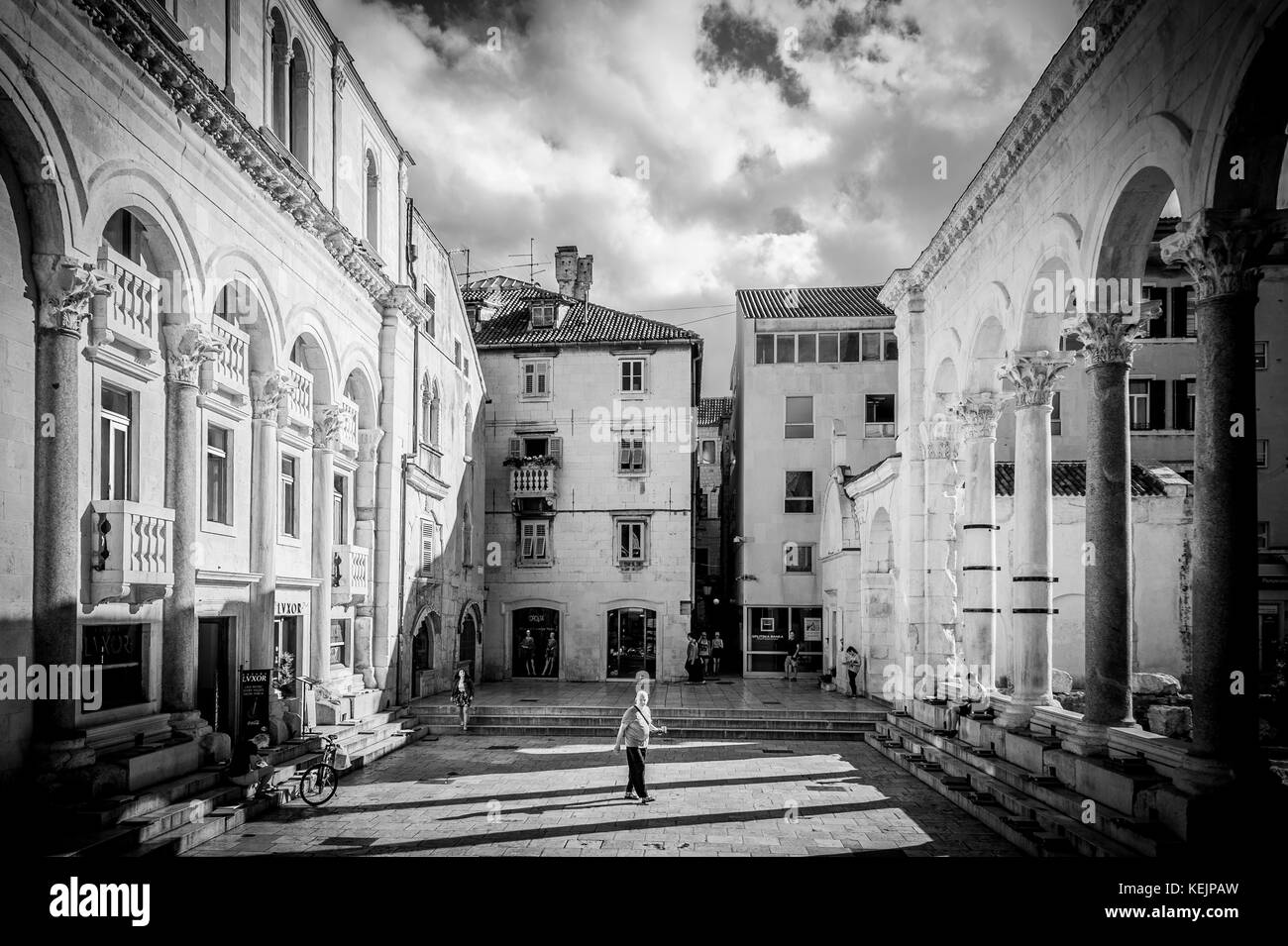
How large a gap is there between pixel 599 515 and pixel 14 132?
23856 millimetres

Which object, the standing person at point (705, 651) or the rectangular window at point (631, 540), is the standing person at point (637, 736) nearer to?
the rectangular window at point (631, 540)

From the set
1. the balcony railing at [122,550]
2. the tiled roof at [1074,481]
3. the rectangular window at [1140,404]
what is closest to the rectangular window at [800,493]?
the tiled roof at [1074,481]

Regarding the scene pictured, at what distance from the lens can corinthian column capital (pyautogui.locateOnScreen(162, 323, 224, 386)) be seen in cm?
1405

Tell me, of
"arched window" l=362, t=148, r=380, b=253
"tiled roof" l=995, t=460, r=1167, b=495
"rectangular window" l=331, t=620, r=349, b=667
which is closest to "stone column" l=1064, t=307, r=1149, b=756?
"tiled roof" l=995, t=460, r=1167, b=495

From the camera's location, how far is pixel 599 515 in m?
33.5

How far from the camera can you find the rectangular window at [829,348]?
34.0 metres

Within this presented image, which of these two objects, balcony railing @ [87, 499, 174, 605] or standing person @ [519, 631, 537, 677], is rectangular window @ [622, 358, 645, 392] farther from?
balcony railing @ [87, 499, 174, 605]

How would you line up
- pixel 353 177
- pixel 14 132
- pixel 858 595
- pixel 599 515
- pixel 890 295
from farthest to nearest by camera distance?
1. pixel 599 515
2. pixel 858 595
3. pixel 890 295
4. pixel 353 177
5. pixel 14 132

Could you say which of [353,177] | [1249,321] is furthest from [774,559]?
[1249,321]

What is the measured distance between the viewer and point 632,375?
1334 inches

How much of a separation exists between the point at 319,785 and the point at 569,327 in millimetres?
22548

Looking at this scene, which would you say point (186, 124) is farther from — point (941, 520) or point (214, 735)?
point (941, 520)

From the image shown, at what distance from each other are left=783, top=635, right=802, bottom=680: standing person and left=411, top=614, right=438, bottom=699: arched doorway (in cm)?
1199

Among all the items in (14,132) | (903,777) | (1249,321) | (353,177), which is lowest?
(903,777)
